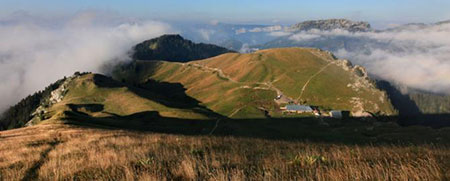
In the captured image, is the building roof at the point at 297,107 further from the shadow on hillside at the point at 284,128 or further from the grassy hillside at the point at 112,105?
the grassy hillside at the point at 112,105

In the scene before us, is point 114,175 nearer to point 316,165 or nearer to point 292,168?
point 292,168

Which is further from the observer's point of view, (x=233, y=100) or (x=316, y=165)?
(x=233, y=100)

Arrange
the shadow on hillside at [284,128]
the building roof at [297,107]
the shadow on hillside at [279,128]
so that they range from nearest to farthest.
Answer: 1. the shadow on hillside at [279,128]
2. the shadow on hillside at [284,128]
3. the building roof at [297,107]

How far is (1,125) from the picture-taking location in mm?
196250

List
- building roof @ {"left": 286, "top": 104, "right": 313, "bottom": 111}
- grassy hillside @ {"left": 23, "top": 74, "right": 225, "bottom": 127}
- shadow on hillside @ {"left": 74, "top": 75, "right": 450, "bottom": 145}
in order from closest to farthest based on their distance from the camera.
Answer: shadow on hillside @ {"left": 74, "top": 75, "right": 450, "bottom": 145}
grassy hillside @ {"left": 23, "top": 74, "right": 225, "bottom": 127}
building roof @ {"left": 286, "top": 104, "right": 313, "bottom": 111}

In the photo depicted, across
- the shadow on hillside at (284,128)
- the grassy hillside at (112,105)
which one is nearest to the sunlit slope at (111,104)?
the grassy hillside at (112,105)

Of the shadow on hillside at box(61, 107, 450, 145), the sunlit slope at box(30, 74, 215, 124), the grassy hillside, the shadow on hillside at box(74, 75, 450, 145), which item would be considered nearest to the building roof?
the shadow on hillside at box(74, 75, 450, 145)

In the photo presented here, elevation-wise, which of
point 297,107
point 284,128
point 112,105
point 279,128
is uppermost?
point 112,105

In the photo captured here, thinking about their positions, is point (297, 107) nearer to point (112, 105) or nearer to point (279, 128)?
point (279, 128)

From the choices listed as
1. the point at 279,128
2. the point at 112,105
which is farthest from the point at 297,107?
the point at 112,105

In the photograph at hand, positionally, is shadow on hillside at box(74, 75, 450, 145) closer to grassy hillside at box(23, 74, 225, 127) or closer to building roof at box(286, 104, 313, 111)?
grassy hillside at box(23, 74, 225, 127)

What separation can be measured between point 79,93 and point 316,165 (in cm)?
19981

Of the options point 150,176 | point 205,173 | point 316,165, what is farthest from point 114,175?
point 316,165

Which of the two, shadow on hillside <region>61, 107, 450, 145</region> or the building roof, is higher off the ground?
shadow on hillside <region>61, 107, 450, 145</region>
